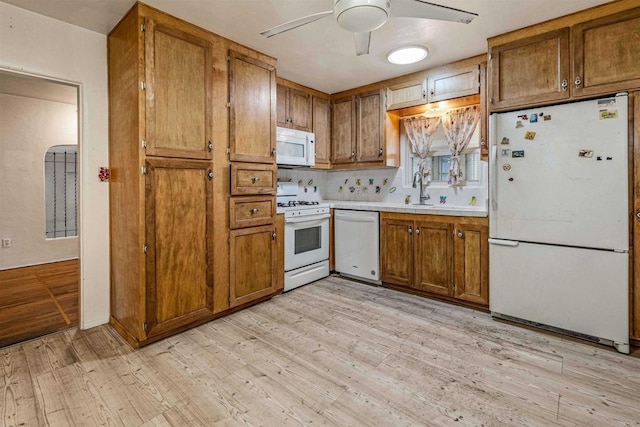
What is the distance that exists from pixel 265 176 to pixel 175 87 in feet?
3.52

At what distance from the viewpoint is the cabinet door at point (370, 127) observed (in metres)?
3.83

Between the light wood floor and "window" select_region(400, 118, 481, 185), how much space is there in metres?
1.68

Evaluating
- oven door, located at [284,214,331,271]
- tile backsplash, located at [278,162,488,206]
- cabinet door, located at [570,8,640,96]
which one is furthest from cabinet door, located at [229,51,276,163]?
cabinet door, located at [570,8,640,96]

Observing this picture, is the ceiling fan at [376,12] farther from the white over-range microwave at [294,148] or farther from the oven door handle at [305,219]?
the oven door handle at [305,219]

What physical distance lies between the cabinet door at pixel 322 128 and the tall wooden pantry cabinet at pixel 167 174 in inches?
60.8

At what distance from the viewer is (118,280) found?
8.38ft

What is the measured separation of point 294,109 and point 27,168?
12.4ft

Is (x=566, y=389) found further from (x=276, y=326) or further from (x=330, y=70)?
(x=330, y=70)

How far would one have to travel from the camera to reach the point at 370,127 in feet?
12.8

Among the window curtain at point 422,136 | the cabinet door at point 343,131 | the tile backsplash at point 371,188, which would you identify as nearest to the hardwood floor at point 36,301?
the tile backsplash at point 371,188

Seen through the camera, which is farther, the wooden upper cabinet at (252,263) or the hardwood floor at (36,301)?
the wooden upper cabinet at (252,263)

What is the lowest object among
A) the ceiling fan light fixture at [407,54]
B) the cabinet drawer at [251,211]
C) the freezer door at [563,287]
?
the freezer door at [563,287]

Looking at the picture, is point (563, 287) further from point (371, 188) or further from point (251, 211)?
point (251, 211)

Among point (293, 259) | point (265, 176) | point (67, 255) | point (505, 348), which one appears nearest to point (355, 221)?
point (293, 259)
